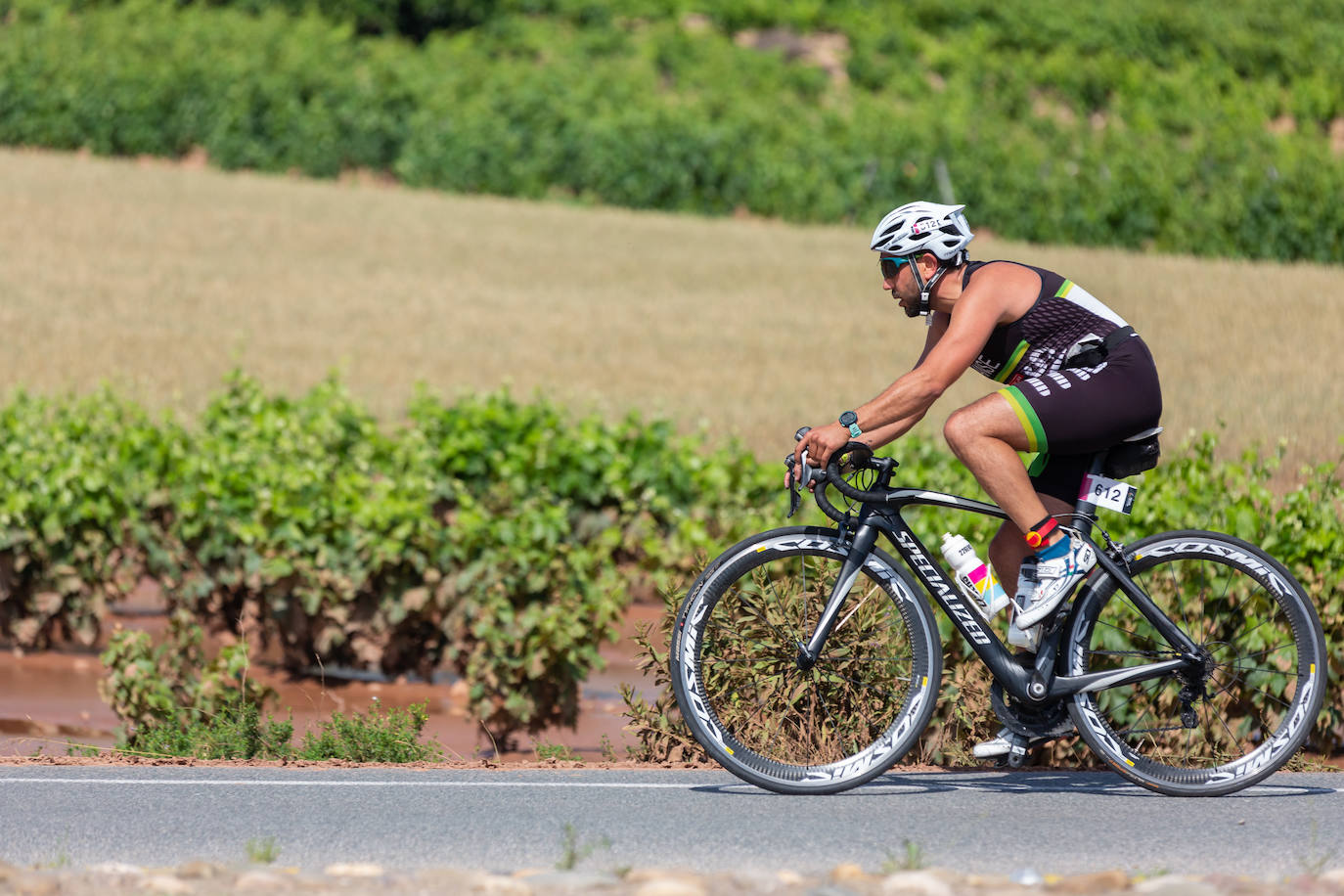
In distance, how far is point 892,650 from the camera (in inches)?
261

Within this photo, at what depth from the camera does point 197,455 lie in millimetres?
11344

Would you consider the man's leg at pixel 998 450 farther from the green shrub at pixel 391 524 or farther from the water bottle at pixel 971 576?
the green shrub at pixel 391 524

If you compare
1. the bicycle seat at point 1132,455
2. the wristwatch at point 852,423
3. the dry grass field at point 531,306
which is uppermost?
the dry grass field at point 531,306

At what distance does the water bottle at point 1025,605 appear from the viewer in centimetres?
630

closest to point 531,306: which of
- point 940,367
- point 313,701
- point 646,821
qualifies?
point 313,701

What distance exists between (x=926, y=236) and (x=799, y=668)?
1.63m

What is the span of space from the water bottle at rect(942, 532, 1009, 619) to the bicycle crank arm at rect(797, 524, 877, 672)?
0.96ft

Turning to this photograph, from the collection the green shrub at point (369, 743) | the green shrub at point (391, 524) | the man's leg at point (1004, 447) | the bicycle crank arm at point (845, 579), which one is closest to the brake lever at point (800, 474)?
the bicycle crank arm at point (845, 579)

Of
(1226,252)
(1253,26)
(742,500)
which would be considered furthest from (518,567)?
(1253,26)

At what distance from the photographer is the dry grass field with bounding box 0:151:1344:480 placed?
19.1 metres

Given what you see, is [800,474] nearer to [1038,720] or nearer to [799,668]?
[799,668]

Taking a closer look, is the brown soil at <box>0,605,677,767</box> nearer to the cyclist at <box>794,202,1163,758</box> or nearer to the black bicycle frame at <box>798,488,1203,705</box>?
the black bicycle frame at <box>798,488,1203,705</box>

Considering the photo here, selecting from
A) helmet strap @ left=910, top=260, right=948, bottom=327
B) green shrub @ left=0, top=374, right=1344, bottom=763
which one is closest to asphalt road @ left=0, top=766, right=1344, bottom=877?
helmet strap @ left=910, top=260, right=948, bottom=327

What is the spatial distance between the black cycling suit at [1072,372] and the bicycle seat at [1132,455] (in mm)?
68
